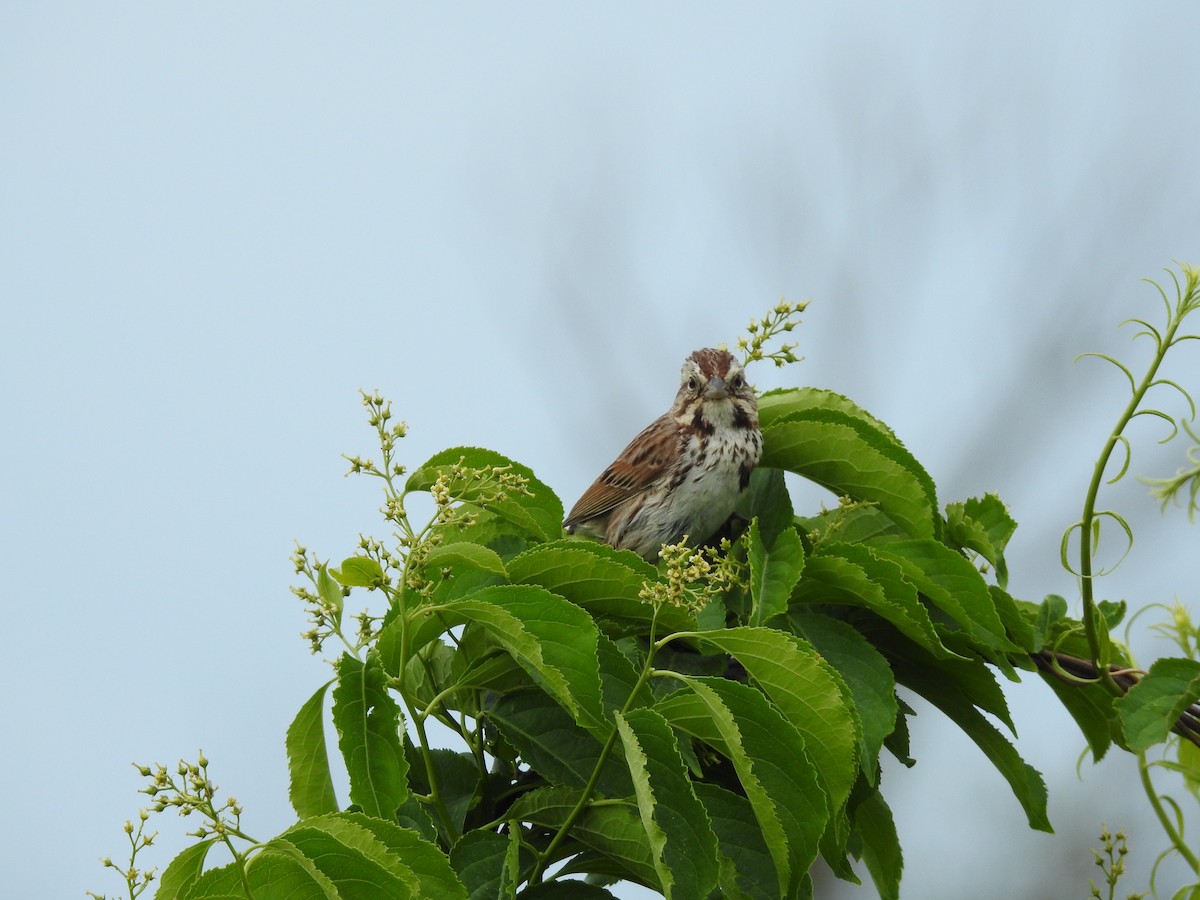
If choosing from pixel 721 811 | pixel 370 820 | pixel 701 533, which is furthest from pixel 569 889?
pixel 701 533

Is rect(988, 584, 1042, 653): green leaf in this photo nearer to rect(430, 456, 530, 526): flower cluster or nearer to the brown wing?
rect(430, 456, 530, 526): flower cluster

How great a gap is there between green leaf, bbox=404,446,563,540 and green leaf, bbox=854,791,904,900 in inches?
31.8

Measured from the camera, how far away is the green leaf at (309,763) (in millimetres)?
2041

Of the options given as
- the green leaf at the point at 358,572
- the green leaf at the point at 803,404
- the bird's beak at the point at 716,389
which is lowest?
the green leaf at the point at 358,572

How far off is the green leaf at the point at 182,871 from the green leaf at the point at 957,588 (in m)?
1.31

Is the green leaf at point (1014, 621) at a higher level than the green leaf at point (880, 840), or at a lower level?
higher

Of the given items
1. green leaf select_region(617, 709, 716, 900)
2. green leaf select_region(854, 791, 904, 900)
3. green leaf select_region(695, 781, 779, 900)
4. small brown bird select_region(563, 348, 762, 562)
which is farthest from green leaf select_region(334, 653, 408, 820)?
small brown bird select_region(563, 348, 762, 562)

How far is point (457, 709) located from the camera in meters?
2.26

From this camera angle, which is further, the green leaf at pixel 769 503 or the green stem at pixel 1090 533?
the green leaf at pixel 769 503

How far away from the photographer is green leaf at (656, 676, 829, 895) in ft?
6.06

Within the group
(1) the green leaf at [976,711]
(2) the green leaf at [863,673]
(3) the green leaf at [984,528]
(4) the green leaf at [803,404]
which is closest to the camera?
(2) the green leaf at [863,673]

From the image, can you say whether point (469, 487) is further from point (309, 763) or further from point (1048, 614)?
point (1048, 614)

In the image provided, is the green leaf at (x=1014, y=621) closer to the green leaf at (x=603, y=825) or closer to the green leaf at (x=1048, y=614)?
the green leaf at (x=1048, y=614)

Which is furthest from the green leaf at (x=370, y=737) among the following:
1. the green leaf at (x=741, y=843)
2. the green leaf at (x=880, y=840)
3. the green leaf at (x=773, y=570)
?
the green leaf at (x=880, y=840)
